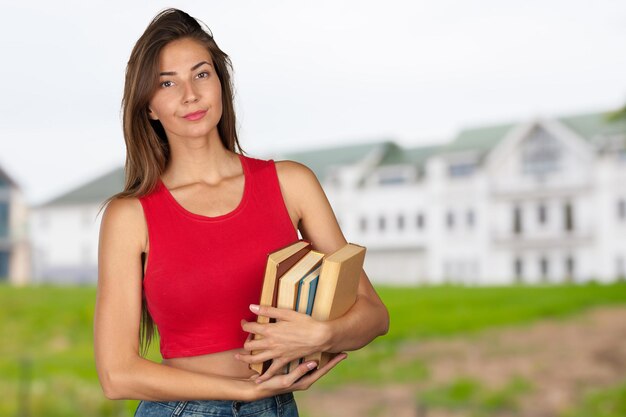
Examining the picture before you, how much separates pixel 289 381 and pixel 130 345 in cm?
31

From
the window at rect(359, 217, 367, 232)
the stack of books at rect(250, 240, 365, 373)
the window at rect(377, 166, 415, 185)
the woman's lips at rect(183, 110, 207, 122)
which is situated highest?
the woman's lips at rect(183, 110, 207, 122)

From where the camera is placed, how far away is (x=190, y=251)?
172 cm

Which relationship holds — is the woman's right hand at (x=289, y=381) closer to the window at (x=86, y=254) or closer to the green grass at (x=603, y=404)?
the green grass at (x=603, y=404)

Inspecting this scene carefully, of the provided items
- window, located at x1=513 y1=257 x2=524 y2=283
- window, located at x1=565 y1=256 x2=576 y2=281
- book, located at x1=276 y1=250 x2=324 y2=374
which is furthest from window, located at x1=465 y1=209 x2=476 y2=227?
book, located at x1=276 y1=250 x2=324 y2=374

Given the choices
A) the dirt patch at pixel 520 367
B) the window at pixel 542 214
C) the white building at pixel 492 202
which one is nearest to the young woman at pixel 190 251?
the dirt patch at pixel 520 367

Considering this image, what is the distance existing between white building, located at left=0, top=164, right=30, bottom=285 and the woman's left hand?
2995 centimetres

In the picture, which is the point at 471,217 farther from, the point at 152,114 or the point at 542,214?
the point at 152,114

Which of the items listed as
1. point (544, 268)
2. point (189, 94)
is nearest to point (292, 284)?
point (189, 94)

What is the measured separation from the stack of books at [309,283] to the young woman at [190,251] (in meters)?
0.04

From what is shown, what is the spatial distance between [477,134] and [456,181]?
172 centimetres

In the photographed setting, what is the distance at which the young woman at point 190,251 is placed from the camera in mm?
1672

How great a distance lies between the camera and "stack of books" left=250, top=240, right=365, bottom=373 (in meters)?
1.59

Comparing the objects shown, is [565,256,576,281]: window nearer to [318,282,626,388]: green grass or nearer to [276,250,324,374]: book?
[318,282,626,388]: green grass

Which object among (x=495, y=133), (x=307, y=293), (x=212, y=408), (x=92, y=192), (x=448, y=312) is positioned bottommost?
(x=92, y=192)
